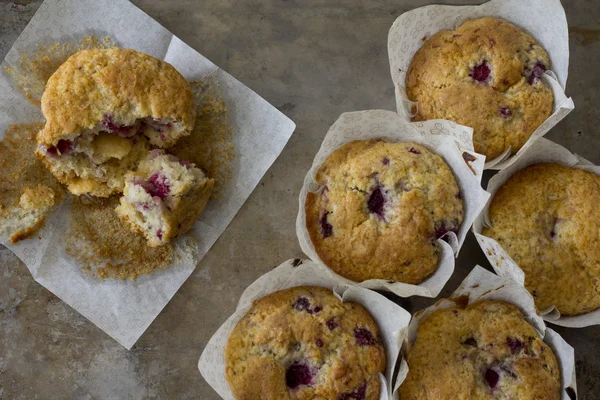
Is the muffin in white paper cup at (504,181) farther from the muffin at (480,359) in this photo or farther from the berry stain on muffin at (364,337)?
the berry stain on muffin at (364,337)

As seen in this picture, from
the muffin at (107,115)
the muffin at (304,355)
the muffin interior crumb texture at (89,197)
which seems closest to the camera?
the muffin at (304,355)

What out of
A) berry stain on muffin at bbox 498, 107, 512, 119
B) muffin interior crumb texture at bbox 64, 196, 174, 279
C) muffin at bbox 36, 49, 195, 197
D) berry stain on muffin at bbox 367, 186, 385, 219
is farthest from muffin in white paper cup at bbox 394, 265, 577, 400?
muffin at bbox 36, 49, 195, 197

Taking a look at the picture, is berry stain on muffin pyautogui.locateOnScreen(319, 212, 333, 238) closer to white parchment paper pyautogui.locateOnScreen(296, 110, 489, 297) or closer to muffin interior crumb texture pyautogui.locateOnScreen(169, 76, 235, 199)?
white parchment paper pyautogui.locateOnScreen(296, 110, 489, 297)

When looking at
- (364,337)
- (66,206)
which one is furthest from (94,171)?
(364,337)

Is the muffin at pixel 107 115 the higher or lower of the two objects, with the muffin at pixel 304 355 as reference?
higher

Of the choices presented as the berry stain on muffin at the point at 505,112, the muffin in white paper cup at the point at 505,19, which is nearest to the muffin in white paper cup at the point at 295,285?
the muffin in white paper cup at the point at 505,19

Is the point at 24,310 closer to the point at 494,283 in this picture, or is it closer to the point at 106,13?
the point at 106,13

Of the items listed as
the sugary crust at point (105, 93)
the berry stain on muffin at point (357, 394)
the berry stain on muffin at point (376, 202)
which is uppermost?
the sugary crust at point (105, 93)
